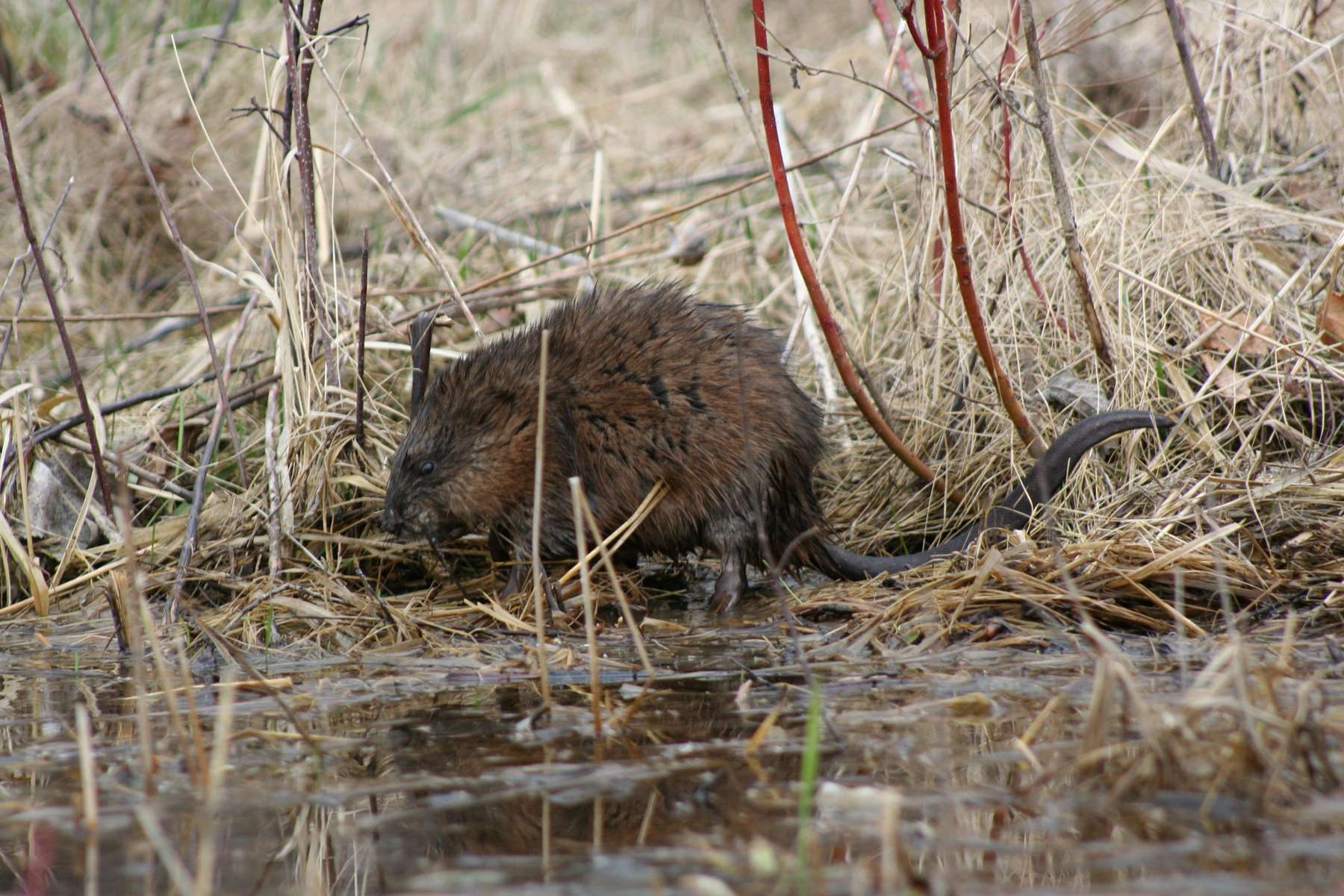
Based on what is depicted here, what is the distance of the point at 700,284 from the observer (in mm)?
6191

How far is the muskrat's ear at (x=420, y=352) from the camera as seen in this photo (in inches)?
172

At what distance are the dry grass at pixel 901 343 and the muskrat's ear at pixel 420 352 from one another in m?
0.31

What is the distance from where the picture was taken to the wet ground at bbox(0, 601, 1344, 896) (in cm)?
→ 210

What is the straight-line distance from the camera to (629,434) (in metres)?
4.31

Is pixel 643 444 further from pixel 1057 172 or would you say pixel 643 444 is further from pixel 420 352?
pixel 1057 172

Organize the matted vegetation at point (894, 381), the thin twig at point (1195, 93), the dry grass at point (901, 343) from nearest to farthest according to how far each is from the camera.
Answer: the matted vegetation at point (894, 381), the dry grass at point (901, 343), the thin twig at point (1195, 93)

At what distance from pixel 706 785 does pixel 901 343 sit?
118 inches

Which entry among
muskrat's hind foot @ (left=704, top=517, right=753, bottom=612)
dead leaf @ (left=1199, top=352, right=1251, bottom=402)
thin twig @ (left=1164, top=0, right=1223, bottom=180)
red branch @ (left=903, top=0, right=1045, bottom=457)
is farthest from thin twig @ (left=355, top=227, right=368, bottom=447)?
thin twig @ (left=1164, top=0, right=1223, bottom=180)

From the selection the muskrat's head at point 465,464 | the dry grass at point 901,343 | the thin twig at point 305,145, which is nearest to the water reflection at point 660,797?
the dry grass at point 901,343

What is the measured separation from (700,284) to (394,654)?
2907mm

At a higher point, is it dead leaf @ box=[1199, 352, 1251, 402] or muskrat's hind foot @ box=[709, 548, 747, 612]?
dead leaf @ box=[1199, 352, 1251, 402]

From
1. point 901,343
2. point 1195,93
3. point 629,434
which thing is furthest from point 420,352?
point 1195,93

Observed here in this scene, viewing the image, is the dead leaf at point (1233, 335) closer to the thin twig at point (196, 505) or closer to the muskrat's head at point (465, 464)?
the muskrat's head at point (465, 464)

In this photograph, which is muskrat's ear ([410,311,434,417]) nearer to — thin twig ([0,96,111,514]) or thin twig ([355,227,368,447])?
thin twig ([355,227,368,447])
